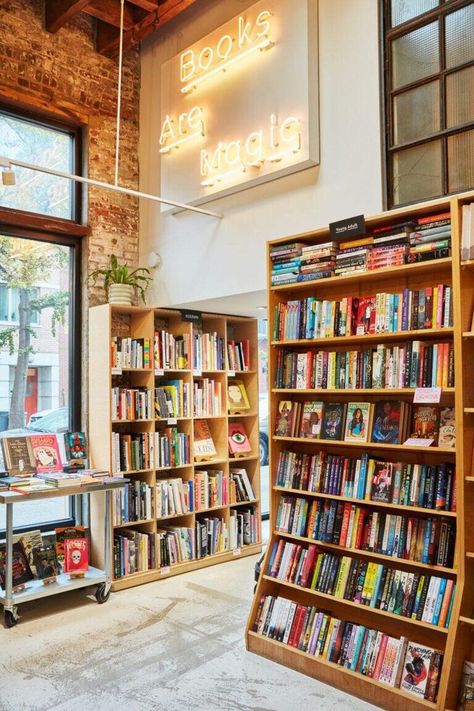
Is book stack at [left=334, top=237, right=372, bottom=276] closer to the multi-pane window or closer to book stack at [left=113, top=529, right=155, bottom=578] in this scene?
the multi-pane window

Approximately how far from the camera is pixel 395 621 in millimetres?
3314

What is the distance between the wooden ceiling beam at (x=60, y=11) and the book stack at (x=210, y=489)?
411 centimetres

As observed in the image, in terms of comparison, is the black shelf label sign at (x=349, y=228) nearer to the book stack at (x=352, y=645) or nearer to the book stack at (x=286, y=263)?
the book stack at (x=286, y=263)

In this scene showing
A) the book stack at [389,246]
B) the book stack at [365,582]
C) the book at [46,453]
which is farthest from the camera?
the book at [46,453]

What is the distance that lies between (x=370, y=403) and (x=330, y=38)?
8.26 feet

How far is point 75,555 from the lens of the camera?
468 cm

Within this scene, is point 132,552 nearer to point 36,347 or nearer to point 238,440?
point 238,440

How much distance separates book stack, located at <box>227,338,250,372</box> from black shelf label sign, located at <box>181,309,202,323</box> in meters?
0.50

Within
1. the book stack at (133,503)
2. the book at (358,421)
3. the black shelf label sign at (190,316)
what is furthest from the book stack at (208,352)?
the book at (358,421)

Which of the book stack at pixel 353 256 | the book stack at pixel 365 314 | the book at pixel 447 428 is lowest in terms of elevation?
the book at pixel 447 428

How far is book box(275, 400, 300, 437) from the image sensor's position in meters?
3.82

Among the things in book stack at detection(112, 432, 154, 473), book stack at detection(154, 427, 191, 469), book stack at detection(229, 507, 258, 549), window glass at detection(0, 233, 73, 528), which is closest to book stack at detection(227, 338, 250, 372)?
book stack at detection(154, 427, 191, 469)

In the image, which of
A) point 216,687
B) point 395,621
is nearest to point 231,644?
point 216,687

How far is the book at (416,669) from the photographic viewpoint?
2955 mm
